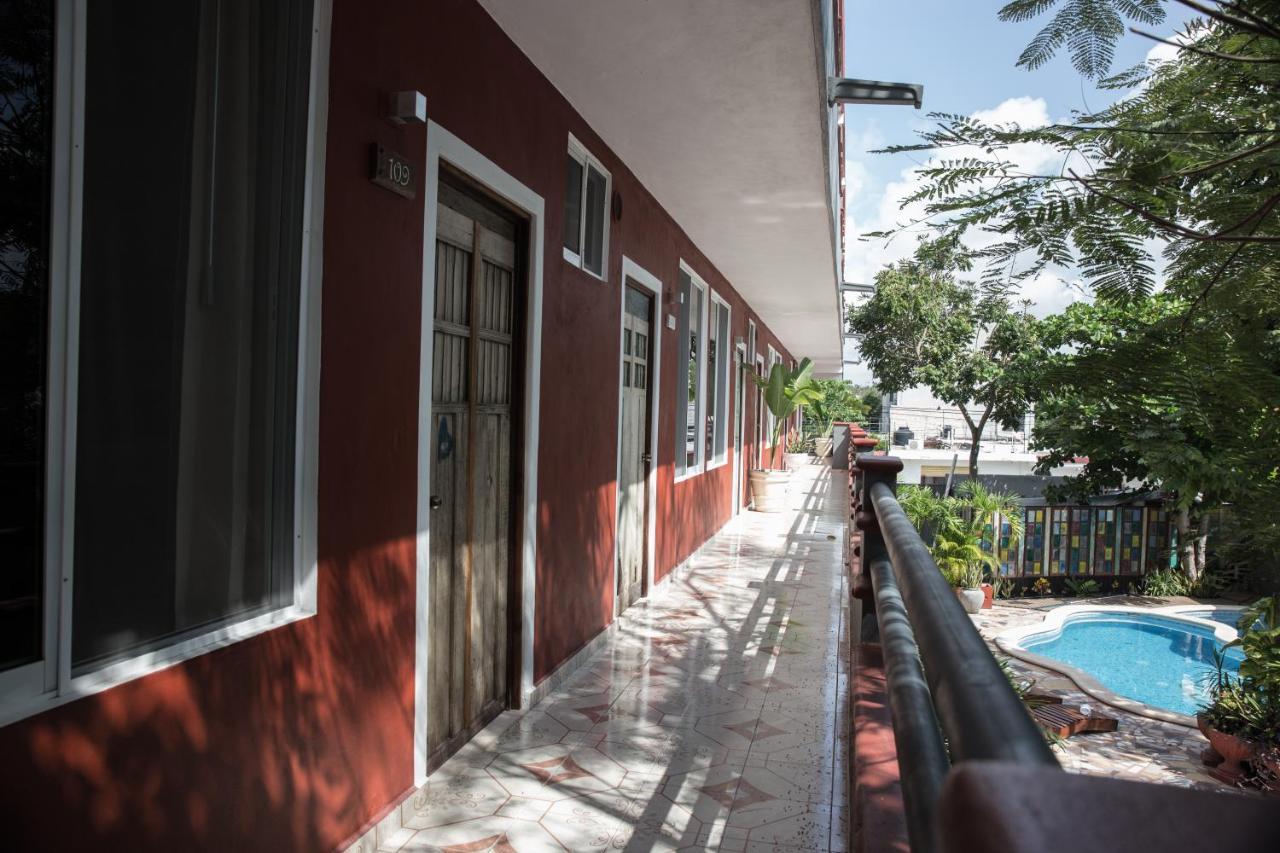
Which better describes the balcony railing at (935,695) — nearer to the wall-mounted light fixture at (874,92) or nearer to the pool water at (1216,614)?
the wall-mounted light fixture at (874,92)

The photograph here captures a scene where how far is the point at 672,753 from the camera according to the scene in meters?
4.07

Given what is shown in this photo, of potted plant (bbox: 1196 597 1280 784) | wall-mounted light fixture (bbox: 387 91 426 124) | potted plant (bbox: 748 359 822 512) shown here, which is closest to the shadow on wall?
wall-mounted light fixture (bbox: 387 91 426 124)

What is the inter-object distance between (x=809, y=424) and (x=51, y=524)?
3667 centimetres

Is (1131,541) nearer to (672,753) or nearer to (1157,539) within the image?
(1157,539)

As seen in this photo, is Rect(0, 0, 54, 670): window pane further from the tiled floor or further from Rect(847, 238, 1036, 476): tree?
Rect(847, 238, 1036, 476): tree

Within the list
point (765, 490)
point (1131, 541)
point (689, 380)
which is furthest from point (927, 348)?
point (689, 380)

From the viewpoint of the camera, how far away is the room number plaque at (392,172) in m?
2.92

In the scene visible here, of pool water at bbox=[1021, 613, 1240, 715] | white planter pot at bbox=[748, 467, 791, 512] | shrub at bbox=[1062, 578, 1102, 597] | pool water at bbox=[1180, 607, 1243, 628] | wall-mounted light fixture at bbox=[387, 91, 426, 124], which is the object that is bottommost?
pool water at bbox=[1021, 613, 1240, 715]

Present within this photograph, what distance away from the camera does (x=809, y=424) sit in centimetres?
3753

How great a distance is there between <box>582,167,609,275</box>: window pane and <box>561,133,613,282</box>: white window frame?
0.03ft

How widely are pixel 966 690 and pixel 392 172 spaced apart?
2811 mm

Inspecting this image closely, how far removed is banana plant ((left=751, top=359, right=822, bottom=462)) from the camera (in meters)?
13.7

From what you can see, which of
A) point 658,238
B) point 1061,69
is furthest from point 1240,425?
point 658,238

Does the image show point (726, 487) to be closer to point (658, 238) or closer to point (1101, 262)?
point (658, 238)
